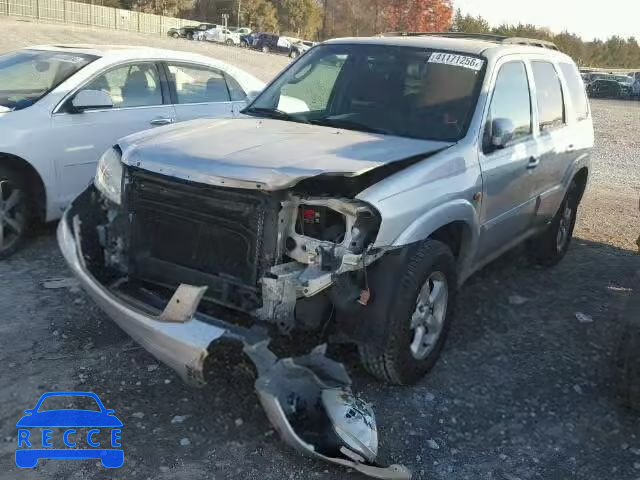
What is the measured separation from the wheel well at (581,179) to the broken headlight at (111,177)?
4280mm

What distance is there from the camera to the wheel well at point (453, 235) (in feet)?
13.5

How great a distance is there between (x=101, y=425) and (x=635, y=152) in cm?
1525

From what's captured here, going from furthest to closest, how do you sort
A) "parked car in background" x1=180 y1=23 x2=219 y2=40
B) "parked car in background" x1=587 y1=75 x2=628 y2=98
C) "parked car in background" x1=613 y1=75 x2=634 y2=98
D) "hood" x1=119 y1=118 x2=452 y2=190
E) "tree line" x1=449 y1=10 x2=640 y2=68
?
"tree line" x1=449 y1=10 x2=640 y2=68, "parked car in background" x1=180 y1=23 x2=219 y2=40, "parked car in background" x1=587 y1=75 x2=628 y2=98, "parked car in background" x1=613 y1=75 x2=634 y2=98, "hood" x1=119 y1=118 x2=452 y2=190

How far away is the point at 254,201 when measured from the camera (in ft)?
10.9

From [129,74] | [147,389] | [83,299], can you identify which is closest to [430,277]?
[147,389]

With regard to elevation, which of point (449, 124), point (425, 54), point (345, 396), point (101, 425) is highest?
point (425, 54)

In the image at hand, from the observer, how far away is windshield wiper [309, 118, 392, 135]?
4426mm

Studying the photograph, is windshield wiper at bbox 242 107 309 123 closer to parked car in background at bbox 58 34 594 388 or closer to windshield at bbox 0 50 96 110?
parked car in background at bbox 58 34 594 388

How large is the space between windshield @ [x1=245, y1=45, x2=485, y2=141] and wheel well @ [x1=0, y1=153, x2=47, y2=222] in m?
1.90

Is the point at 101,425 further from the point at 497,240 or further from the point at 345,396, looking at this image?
the point at 497,240

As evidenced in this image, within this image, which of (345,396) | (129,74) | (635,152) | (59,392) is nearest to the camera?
(345,396)

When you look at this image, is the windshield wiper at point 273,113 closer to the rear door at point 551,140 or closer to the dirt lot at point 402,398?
the dirt lot at point 402,398

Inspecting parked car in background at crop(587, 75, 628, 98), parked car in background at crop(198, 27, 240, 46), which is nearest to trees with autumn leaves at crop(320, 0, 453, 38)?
parked car in background at crop(198, 27, 240, 46)

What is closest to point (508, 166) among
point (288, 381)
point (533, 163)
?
point (533, 163)
